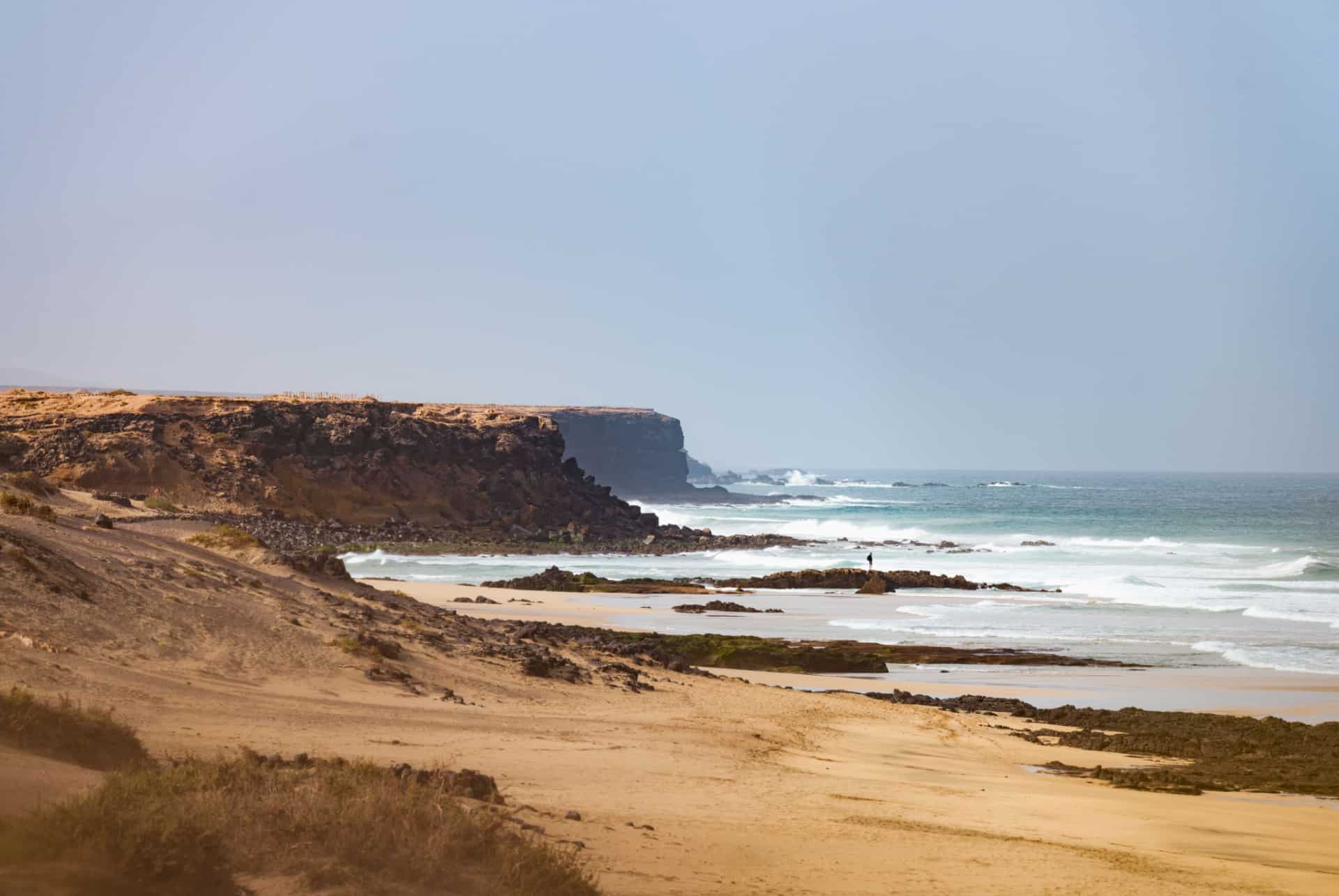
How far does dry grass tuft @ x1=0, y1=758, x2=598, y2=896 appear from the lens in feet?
15.7

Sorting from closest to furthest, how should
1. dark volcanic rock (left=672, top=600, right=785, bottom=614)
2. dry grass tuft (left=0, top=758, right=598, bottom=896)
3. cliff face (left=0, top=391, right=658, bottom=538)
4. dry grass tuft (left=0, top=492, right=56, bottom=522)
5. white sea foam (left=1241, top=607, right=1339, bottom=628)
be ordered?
dry grass tuft (left=0, top=758, right=598, bottom=896) < dry grass tuft (left=0, top=492, right=56, bottom=522) < white sea foam (left=1241, top=607, right=1339, bottom=628) < dark volcanic rock (left=672, top=600, right=785, bottom=614) < cliff face (left=0, top=391, right=658, bottom=538)

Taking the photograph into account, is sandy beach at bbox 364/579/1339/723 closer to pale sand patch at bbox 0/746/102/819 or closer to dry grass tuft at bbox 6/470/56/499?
dry grass tuft at bbox 6/470/56/499

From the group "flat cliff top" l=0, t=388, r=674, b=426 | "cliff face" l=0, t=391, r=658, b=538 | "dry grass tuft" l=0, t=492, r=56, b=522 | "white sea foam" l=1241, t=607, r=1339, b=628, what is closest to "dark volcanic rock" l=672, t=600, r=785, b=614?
"white sea foam" l=1241, t=607, r=1339, b=628

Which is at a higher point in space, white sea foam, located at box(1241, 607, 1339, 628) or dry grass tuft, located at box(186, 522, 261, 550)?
dry grass tuft, located at box(186, 522, 261, 550)

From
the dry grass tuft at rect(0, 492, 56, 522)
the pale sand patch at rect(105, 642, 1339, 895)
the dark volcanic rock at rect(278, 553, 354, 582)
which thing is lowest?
the pale sand patch at rect(105, 642, 1339, 895)

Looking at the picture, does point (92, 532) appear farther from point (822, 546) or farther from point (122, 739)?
point (822, 546)

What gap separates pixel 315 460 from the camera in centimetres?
5681

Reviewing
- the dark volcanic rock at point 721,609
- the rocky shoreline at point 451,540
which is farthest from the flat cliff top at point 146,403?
the dark volcanic rock at point 721,609

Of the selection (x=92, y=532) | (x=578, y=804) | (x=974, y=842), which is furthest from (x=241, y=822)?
(x=92, y=532)

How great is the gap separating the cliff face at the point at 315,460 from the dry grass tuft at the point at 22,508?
3309cm

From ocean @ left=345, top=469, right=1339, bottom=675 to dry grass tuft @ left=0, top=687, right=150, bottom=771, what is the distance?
62.8 ft

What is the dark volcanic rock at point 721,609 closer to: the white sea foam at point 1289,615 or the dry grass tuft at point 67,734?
the white sea foam at point 1289,615

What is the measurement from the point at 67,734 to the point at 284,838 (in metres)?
2.13

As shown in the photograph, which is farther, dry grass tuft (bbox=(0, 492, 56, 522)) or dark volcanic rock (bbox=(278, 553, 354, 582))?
dark volcanic rock (bbox=(278, 553, 354, 582))
